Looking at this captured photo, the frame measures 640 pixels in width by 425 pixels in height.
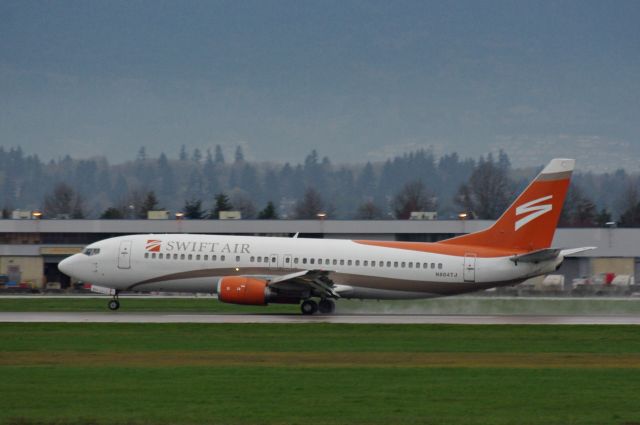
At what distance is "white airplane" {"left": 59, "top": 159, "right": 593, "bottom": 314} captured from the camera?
45656 millimetres

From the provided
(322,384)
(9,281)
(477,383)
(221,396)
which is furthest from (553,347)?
(9,281)

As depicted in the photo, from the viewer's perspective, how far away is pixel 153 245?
4709cm

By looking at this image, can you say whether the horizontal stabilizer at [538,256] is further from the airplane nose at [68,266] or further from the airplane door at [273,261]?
the airplane nose at [68,266]

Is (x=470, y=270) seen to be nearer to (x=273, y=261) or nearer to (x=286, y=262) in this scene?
(x=286, y=262)

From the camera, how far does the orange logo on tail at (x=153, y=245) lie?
4694 centimetres

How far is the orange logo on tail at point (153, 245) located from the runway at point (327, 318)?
328 centimetres

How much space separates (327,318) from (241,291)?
3934mm

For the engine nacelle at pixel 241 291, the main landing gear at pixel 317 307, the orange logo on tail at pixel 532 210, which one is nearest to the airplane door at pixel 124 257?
the engine nacelle at pixel 241 291

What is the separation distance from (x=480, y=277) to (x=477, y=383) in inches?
893

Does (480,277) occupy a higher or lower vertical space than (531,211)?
lower

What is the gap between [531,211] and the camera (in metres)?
45.7

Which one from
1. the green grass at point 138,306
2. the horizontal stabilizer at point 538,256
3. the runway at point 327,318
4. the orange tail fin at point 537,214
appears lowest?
the runway at point 327,318

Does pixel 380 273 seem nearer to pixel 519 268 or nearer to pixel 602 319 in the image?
pixel 519 268

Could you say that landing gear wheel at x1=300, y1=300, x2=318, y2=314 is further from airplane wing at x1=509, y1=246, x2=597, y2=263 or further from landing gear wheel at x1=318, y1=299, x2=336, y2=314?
airplane wing at x1=509, y1=246, x2=597, y2=263
